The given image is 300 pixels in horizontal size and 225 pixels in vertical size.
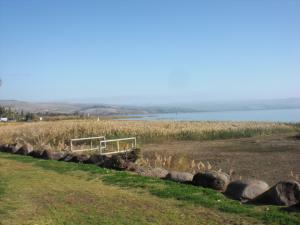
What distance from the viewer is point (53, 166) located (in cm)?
1636

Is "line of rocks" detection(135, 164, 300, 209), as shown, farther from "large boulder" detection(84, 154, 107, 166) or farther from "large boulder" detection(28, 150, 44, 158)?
"large boulder" detection(28, 150, 44, 158)

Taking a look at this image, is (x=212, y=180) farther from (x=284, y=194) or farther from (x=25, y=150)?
(x=25, y=150)

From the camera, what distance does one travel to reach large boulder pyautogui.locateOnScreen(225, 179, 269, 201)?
32.3 ft

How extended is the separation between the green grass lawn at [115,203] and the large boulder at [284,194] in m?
0.41

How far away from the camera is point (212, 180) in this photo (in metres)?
11.4

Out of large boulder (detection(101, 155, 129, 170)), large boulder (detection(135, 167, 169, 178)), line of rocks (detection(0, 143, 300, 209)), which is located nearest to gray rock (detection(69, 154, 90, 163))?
line of rocks (detection(0, 143, 300, 209))

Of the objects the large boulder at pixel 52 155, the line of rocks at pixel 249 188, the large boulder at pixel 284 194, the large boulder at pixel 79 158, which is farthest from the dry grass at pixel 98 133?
the large boulder at pixel 284 194

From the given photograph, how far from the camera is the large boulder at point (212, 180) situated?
11175mm

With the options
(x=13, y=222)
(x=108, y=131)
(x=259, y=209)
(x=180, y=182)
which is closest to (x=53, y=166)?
(x=180, y=182)

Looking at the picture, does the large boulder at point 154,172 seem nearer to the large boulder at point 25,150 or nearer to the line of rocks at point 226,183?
the line of rocks at point 226,183

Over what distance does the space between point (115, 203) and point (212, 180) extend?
279 cm

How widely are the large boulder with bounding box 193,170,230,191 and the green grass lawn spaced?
0.44 m

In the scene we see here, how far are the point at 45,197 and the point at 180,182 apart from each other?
3.69 meters

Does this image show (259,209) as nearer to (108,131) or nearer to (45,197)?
(45,197)
